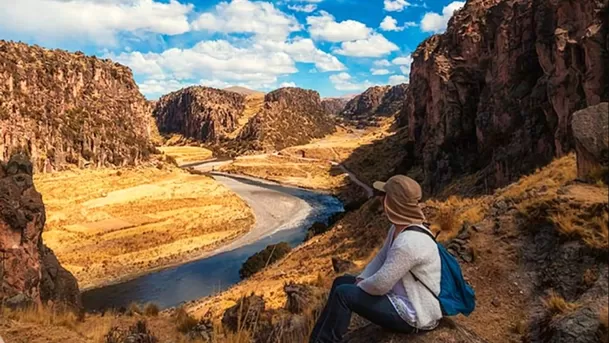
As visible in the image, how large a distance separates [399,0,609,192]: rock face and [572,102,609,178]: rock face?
22035 millimetres

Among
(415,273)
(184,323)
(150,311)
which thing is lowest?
(150,311)

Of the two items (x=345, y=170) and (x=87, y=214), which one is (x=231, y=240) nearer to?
(x=87, y=214)

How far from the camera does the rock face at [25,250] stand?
15.9 metres

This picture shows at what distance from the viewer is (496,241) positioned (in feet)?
35.6

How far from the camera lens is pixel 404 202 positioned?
5.19 metres

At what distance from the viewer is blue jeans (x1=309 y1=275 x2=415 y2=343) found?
16.6 ft

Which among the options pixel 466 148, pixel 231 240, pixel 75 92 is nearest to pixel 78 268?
pixel 231 240

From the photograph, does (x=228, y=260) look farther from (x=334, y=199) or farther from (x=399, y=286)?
(x=399, y=286)

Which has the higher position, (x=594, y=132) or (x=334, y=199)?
(x=594, y=132)

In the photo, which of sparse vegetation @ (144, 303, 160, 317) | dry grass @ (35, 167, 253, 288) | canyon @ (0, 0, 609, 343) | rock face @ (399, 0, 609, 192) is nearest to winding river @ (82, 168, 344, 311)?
canyon @ (0, 0, 609, 343)

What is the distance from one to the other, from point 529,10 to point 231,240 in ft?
125

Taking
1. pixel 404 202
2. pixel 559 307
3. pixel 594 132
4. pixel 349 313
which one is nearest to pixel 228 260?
pixel 594 132

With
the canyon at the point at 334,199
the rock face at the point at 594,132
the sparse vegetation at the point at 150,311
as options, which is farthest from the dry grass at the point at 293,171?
the rock face at the point at 594,132

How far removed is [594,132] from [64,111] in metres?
109
